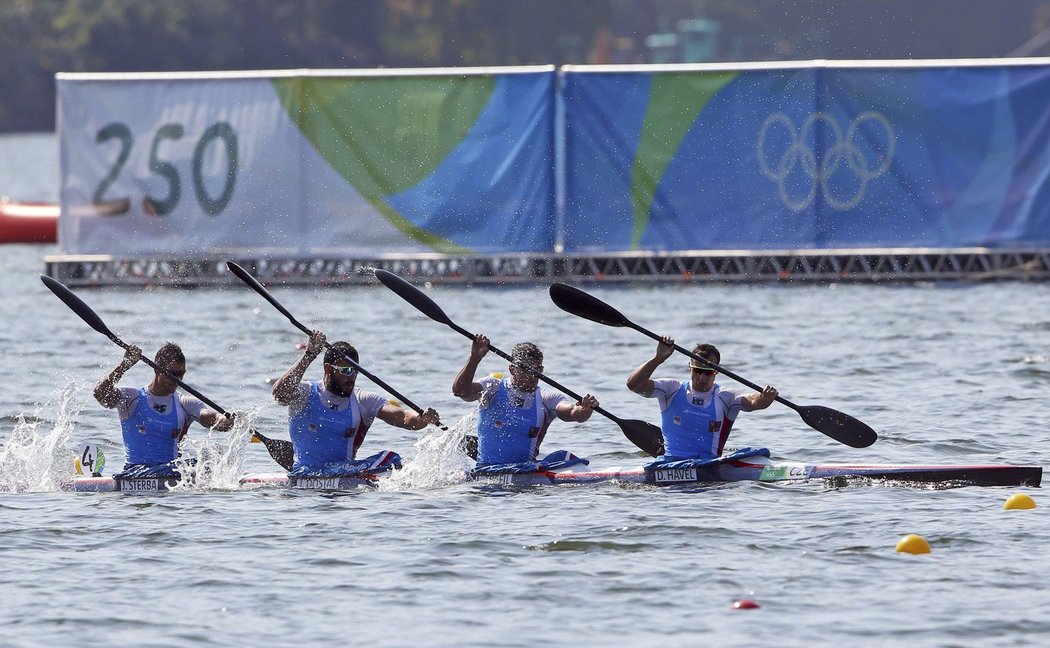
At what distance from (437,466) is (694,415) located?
200 centimetres

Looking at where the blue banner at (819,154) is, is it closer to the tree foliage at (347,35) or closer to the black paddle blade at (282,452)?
the black paddle blade at (282,452)

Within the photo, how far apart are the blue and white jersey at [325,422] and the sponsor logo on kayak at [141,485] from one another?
3.50 ft

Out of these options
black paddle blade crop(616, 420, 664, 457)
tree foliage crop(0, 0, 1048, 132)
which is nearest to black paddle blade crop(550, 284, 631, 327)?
black paddle blade crop(616, 420, 664, 457)

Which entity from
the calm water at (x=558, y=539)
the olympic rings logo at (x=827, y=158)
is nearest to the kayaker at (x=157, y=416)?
the calm water at (x=558, y=539)

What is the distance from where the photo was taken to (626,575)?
1155 centimetres

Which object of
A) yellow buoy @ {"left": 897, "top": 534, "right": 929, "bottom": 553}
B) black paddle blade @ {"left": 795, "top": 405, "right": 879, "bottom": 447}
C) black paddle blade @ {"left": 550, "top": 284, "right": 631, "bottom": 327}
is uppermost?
black paddle blade @ {"left": 550, "top": 284, "right": 631, "bottom": 327}

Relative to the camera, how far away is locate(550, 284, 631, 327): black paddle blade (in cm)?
1510

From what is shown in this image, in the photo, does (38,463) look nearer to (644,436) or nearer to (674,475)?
(644,436)

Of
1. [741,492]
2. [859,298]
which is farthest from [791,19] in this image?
[741,492]

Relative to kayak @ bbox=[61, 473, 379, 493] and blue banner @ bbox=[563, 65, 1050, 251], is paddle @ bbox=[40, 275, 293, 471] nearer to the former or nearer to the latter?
kayak @ bbox=[61, 473, 379, 493]

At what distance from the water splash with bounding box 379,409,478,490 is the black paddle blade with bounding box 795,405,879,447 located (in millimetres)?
2739

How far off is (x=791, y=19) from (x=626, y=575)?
94.7 m

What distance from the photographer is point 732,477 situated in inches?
554

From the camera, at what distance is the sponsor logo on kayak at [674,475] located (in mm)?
14016
